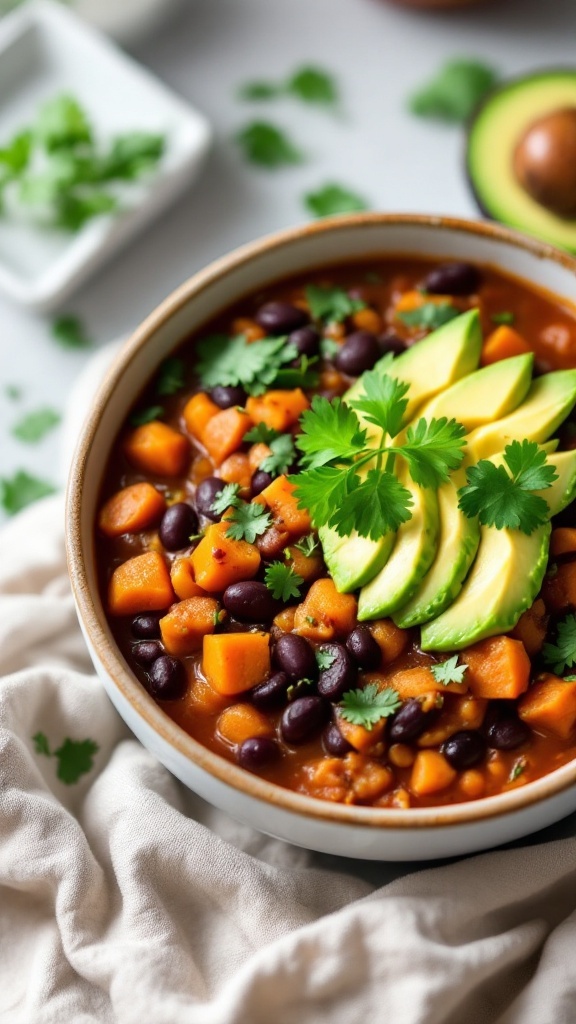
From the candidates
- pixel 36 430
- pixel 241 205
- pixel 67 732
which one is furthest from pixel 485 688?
pixel 241 205

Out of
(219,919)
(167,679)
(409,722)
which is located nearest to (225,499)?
(167,679)

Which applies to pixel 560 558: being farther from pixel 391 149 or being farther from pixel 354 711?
pixel 391 149

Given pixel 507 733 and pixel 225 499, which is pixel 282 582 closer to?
pixel 225 499

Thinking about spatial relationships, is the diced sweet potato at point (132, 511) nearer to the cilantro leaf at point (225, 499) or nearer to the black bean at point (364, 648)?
the cilantro leaf at point (225, 499)

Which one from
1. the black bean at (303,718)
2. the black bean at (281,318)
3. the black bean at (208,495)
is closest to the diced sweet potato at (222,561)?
the black bean at (208,495)

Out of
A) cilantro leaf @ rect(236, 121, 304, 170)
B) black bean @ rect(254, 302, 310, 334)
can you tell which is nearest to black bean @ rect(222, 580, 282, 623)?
black bean @ rect(254, 302, 310, 334)
